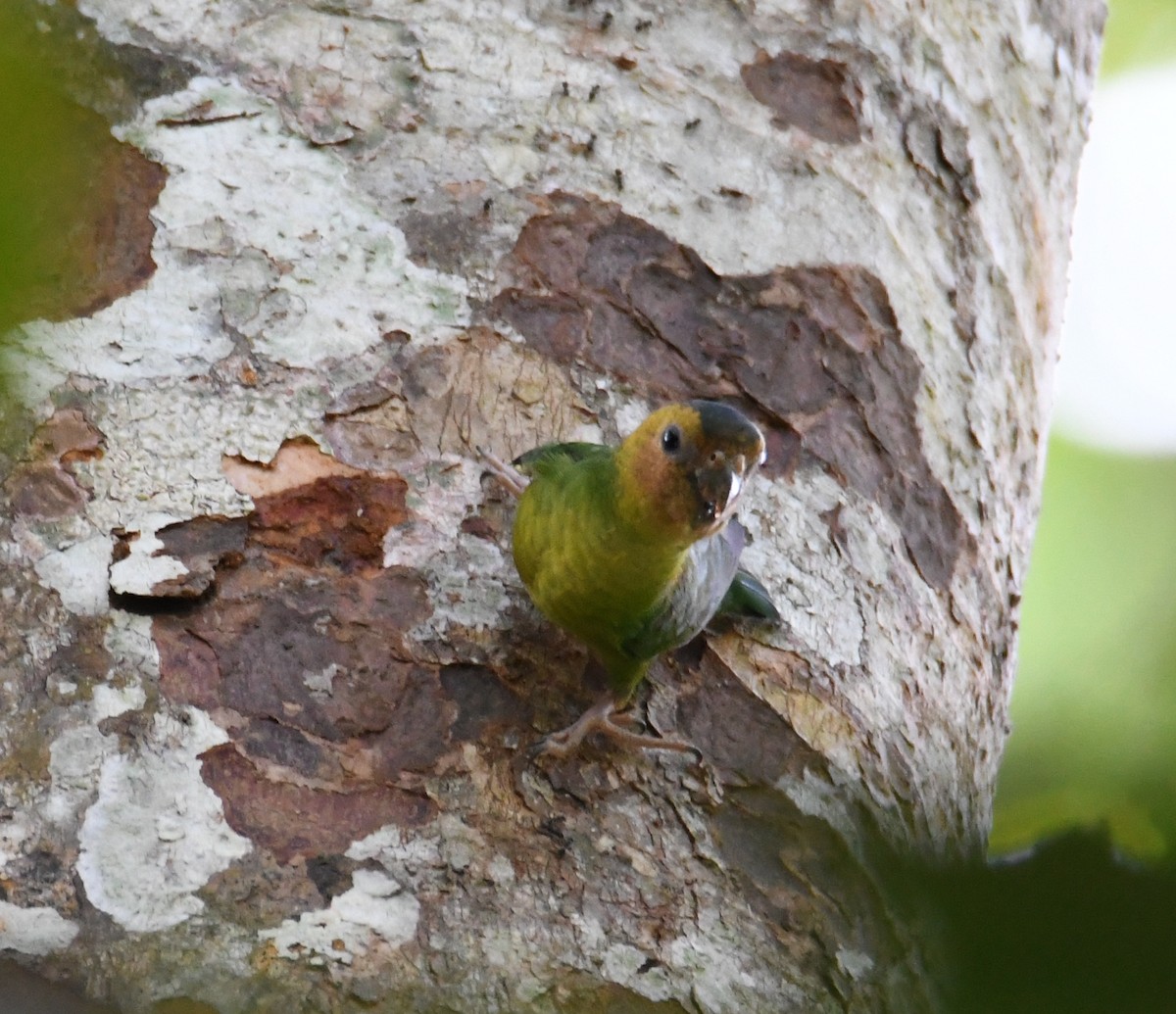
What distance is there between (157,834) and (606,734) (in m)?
0.60

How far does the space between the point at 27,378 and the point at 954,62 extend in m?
1.81

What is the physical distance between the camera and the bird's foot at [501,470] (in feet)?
6.59

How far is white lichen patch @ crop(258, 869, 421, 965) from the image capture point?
1569 mm

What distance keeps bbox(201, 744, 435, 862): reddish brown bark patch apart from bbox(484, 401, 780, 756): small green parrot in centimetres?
32

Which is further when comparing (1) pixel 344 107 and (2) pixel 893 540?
(2) pixel 893 540

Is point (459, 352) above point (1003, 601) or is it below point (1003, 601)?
above

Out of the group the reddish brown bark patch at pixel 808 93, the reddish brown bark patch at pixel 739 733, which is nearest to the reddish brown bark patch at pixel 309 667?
the reddish brown bark patch at pixel 739 733

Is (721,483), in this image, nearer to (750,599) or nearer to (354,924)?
(750,599)

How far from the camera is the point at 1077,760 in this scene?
2.90 feet

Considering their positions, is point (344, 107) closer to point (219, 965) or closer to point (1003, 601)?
point (219, 965)

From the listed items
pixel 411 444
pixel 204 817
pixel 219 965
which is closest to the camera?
pixel 219 965

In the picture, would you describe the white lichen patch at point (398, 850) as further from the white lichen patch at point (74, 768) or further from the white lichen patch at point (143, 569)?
the white lichen patch at point (143, 569)

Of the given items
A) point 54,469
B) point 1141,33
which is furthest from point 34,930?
point 1141,33

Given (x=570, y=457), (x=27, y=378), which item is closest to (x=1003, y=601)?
(x=570, y=457)
